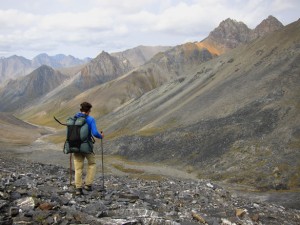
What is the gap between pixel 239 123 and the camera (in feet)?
252

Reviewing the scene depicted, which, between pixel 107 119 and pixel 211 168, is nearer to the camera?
pixel 211 168

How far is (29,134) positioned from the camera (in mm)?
151250

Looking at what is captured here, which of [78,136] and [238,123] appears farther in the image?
[238,123]

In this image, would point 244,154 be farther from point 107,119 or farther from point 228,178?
point 107,119

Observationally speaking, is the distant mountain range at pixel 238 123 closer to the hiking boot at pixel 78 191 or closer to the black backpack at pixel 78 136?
the hiking boot at pixel 78 191

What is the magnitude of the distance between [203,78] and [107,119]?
167ft

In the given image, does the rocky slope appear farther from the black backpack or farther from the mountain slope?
the mountain slope

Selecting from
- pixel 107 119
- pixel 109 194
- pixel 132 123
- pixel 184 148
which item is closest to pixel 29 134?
pixel 107 119

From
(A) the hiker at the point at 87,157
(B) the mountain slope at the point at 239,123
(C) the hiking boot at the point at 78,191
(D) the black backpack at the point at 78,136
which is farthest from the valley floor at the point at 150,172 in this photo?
(D) the black backpack at the point at 78,136

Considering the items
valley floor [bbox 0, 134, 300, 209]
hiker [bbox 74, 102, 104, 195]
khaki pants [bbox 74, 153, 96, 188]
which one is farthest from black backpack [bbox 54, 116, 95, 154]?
valley floor [bbox 0, 134, 300, 209]

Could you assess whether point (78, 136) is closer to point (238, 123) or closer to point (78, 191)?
point (78, 191)

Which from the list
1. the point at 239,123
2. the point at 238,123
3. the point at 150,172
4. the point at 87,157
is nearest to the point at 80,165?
the point at 87,157

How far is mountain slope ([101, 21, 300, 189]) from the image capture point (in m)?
62.7

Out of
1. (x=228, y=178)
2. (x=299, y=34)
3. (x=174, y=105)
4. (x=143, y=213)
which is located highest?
(x=299, y=34)
